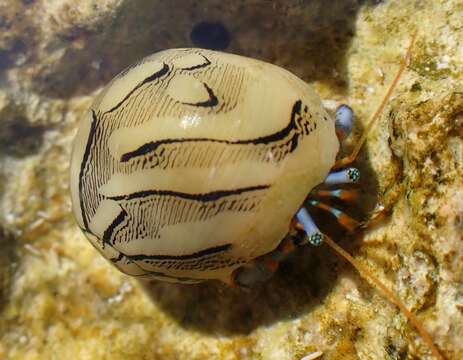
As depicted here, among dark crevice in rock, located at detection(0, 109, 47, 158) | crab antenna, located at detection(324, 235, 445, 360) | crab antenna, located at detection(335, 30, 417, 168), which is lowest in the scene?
dark crevice in rock, located at detection(0, 109, 47, 158)

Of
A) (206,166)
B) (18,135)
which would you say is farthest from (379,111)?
(18,135)

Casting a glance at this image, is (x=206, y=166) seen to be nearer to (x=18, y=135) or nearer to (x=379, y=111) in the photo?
(x=379, y=111)

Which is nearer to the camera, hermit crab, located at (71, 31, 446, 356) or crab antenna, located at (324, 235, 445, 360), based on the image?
crab antenna, located at (324, 235, 445, 360)

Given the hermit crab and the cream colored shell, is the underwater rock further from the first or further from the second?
the cream colored shell

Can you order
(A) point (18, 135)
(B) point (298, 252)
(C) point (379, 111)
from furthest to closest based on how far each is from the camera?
(A) point (18, 135)
(B) point (298, 252)
(C) point (379, 111)

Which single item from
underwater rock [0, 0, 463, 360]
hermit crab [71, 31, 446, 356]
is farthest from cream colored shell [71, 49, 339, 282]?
underwater rock [0, 0, 463, 360]

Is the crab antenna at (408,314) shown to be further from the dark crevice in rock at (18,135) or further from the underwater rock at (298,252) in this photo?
the dark crevice in rock at (18,135)
